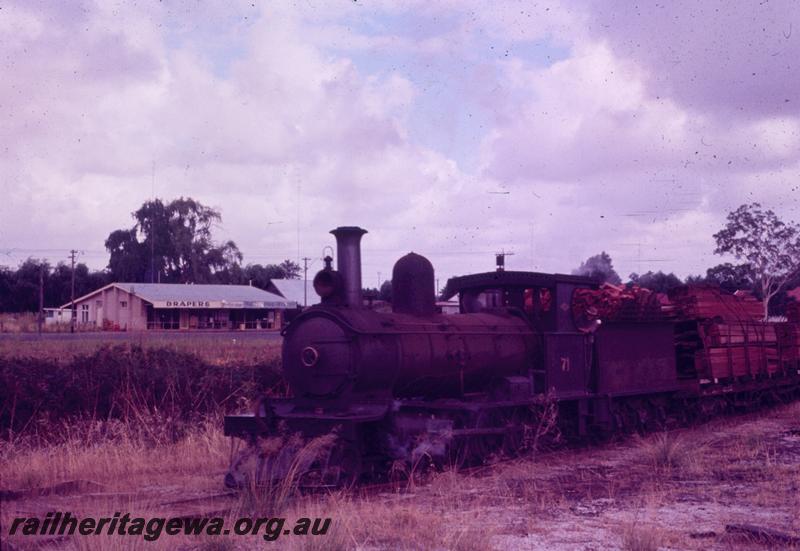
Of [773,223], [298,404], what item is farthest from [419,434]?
[773,223]

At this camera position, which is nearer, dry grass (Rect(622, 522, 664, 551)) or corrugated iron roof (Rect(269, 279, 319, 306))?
dry grass (Rect(622, 522, 664, 551))

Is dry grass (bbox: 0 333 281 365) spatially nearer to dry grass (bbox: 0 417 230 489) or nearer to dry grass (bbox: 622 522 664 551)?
dry grass (bbox: 0 417 230 489)

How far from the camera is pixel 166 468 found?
11633 mm

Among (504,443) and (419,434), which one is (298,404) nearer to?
(419,434)

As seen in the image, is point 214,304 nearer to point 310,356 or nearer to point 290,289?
point 290,289

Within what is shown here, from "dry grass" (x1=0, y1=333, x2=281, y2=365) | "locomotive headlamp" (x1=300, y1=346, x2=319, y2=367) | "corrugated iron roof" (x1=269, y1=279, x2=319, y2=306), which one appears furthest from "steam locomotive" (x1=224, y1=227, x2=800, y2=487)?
"corrugated iron roof" (x1=269, y1=279, x2=319, y2=306)

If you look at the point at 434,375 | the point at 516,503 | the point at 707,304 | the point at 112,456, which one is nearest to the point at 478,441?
the point at 434,375

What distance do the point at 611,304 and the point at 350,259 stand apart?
5.55 meters

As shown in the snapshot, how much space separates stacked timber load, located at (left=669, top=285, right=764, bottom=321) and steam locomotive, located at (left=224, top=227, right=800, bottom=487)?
1856 millimetres

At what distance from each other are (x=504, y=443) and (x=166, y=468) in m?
4.83

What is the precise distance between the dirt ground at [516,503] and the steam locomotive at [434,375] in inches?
22.8

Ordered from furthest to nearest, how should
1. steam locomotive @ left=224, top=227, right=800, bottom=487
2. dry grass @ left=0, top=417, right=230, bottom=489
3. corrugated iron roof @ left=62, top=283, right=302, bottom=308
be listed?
corrugated iron roof @ left=62, top=283, right=302, bottom=308 < dry grass @ left=0, top=417, right=230, bottom=489 < steam locomotive @ left=224, top=227, right=800, bottom=487

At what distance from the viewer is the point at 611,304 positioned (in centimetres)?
1459

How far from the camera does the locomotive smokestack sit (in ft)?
37.0
